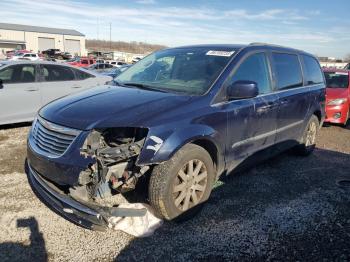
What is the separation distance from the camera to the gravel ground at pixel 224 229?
3.09 meters

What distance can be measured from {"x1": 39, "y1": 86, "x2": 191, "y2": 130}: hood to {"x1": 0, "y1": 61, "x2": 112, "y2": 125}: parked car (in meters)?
3.36

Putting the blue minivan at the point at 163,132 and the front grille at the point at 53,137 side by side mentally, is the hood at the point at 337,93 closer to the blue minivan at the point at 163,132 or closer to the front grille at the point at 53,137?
the blue minivan at the point at 163,132

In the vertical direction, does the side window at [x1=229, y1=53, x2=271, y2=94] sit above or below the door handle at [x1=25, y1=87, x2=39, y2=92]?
above

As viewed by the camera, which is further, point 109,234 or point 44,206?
point 44,206

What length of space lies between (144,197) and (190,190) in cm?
68

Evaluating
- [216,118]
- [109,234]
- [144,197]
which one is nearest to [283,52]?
[216,118]

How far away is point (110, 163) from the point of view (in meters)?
3.07

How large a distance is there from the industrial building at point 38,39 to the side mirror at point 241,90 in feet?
240

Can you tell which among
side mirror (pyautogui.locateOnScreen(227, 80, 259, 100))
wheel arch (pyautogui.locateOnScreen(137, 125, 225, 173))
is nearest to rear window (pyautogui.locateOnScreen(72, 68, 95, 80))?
side mirror (pyautogui.locateOnScreen(227, 80, 259, 100))

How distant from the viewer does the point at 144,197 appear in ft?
13.2

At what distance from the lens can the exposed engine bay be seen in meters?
3.03

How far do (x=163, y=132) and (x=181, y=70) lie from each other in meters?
1.37

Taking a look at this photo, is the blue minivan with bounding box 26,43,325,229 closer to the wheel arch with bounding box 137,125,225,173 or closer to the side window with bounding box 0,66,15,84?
the wheel arch with bounding box 137,125,225,173

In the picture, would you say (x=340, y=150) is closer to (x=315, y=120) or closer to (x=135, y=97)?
(x=315, y=120)
